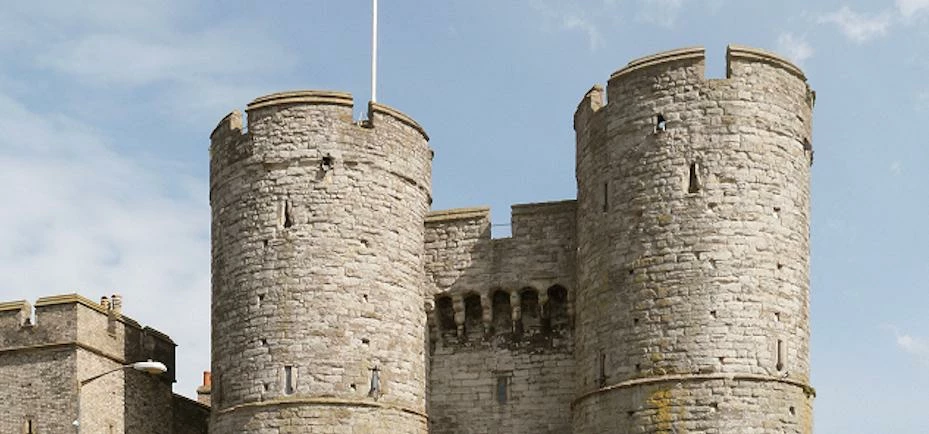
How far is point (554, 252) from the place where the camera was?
35.6m

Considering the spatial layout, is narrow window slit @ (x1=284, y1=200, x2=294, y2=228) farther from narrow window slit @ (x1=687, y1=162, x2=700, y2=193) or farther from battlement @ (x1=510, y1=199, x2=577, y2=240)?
narrow window slit @ (x1=687, y1=162, x2=700, y2=193)

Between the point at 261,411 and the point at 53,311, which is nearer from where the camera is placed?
the point at 261,411

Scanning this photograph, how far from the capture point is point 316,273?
3403cm

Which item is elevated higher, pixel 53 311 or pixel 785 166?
pixel 785 166

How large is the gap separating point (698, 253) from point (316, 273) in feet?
25.1

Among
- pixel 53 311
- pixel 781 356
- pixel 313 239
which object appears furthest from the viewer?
pixel 53 311

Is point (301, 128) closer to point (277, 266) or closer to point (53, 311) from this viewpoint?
point (277, 266)

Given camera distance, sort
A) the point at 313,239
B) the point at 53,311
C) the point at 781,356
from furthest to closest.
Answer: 1. the point at 53,311
2. the point at 313,239
3. the point at 781,356

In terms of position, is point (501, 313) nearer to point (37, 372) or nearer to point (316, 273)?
point (316, 273)

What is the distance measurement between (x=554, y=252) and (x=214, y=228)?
7.18 m

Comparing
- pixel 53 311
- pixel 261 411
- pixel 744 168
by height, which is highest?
pixel 744 168

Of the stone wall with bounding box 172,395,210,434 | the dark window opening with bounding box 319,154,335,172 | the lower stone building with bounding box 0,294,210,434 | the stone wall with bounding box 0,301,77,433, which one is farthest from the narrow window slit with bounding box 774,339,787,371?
the stone wall with bounding box 172,395,210,434

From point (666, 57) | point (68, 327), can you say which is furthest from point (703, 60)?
point (68, 327)

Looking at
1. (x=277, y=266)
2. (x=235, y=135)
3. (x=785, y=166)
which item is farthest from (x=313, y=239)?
(x=785, y=166)
